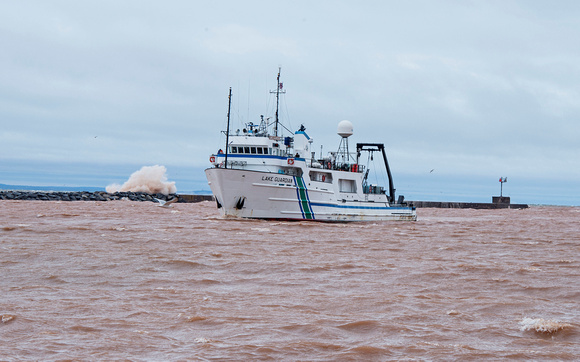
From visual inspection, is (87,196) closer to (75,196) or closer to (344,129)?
(75,196)

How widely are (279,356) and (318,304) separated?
334 cm

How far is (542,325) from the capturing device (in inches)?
355

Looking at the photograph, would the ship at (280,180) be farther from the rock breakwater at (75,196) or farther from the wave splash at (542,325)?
the rock breakwater at (75,196)

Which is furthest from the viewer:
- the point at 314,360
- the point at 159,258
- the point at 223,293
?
the point at 159,258

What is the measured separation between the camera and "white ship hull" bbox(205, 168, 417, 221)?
109 ft

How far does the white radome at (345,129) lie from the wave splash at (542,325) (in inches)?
1346

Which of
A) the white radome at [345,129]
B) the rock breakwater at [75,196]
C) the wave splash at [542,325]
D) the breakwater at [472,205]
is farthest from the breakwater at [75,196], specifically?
the wave splash at [542,325]

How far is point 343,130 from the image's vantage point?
4312cm

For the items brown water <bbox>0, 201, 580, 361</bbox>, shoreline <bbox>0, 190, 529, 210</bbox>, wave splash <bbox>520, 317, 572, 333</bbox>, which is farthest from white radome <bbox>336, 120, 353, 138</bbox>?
wave splash <bbox>520, 317, 572, 333</bbox>

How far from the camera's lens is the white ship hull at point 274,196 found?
33.2 meters

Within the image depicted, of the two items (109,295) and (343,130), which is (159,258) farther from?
(343,130)

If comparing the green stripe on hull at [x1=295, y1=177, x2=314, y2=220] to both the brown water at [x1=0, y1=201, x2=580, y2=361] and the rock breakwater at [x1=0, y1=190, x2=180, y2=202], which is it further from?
the rock breakwater at [x1=0, y1=190, x2=180, y2=202]

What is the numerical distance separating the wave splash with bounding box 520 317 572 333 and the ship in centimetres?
2449

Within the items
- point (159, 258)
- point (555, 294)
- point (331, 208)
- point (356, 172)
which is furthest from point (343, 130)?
point (555, 294)
